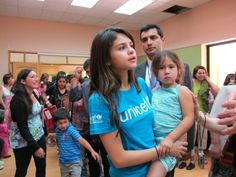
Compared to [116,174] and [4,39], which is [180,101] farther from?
[4,39]

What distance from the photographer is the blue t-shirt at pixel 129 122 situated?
1024 mm

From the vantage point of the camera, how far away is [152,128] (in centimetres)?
119

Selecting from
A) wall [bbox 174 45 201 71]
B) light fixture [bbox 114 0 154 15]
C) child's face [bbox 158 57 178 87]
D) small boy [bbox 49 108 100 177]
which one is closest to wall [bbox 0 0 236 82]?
wall [bbox 174 45 201 71]

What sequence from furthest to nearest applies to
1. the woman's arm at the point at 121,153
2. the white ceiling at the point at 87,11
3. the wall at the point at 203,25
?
the white ceiling at the point at 87,11
the wall at the point at 203,25
the woman's arm at the point at 121,153

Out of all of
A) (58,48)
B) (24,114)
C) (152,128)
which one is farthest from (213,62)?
(152,128)

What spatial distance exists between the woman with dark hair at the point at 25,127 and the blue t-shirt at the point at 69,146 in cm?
21

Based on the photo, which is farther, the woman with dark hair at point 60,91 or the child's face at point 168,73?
the woman with dark hair at point 60,91

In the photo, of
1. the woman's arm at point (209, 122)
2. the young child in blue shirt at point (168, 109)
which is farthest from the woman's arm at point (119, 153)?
the woman's arm at point (209, 122)

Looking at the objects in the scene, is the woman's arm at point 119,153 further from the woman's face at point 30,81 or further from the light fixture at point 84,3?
the light fixture at point 84,3

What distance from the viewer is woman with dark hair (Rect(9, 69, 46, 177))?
7.93 feet

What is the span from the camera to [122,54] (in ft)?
3.56

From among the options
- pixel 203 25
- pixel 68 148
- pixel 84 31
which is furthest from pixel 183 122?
pixel 84 31

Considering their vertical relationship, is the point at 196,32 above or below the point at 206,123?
above

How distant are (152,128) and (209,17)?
18.7ft
